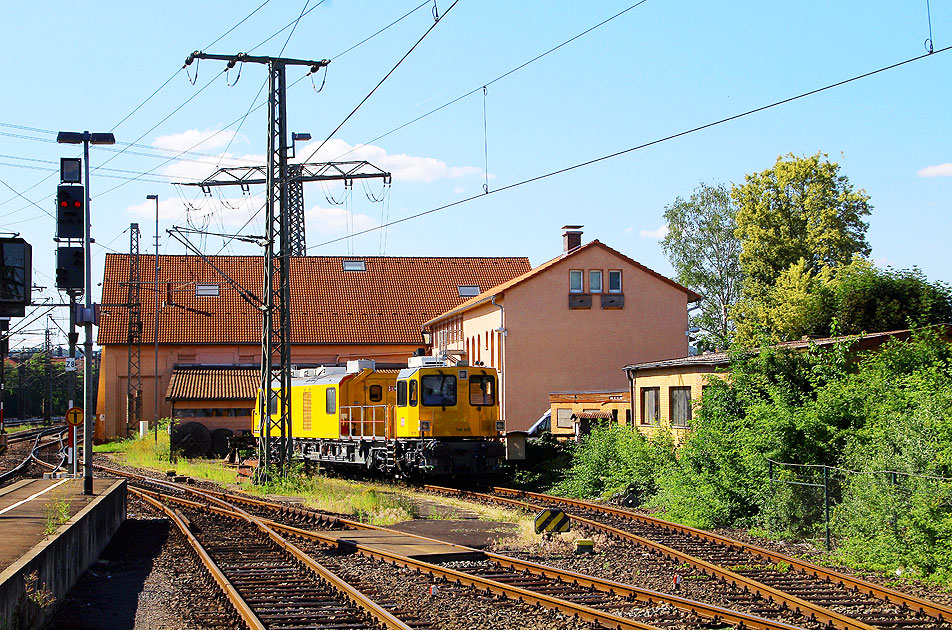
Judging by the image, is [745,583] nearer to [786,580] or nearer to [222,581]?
[786,580]

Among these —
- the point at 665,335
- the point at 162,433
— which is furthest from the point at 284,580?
the point at 162,433

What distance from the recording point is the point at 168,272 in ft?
195

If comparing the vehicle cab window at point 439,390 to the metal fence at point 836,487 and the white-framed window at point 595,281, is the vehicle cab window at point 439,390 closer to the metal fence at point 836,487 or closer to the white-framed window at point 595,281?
the metal fence at point 836,487

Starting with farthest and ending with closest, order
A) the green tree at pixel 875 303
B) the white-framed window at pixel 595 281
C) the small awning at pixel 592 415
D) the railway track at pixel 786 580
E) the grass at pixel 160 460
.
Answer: the white-framed window at pixel 595 281
the grass at pixel 160 460
the small awning at pixel 592 415
the green tree at pixel 875 303
the railway track at pixel 786 580

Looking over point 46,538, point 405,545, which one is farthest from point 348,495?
point 46,538

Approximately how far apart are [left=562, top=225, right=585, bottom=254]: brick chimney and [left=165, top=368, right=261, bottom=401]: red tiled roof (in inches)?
A: 624

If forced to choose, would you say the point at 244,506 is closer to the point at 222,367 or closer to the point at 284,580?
the point at 284,580

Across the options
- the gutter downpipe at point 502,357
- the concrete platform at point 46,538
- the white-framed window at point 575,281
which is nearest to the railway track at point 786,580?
the concrete platform at point 46,538

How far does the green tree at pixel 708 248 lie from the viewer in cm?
5719

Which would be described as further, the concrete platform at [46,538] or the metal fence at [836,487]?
the metal fence at [836,487]

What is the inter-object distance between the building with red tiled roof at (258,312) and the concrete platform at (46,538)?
3363cm

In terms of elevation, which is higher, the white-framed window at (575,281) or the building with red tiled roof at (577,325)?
the white-framed window at (575,281)

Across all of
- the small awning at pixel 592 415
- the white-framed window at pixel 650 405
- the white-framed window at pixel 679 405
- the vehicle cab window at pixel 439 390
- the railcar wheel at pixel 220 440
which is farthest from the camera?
the railcar wheel at pixel 220 440

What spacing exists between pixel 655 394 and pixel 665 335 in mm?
13658
